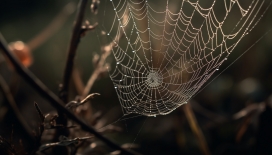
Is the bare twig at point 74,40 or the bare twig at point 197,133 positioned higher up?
the bare twig at point 74,40

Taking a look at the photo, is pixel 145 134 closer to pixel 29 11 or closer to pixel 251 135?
pixel 251 135

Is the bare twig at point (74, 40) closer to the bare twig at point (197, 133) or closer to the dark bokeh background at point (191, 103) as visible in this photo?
the dark bokeh background at point (191, 103)

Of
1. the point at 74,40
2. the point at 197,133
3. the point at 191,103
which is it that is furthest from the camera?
the point at 191,103

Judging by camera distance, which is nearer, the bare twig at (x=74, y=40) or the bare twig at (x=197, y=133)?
the bare twig at (x=74, y=40)

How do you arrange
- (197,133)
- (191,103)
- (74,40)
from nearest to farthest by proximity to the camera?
(74,40) → (197,133) → (191,103)

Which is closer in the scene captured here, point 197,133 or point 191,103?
point 197,133

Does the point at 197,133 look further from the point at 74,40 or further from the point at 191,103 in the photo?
the point at 74,40

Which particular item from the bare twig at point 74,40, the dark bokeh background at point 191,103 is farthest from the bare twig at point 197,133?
the bare twig at point 74,40

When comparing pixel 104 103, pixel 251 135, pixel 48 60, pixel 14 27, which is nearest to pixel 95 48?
pixel 48 60

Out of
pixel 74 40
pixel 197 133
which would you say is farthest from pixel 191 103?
pixel 74 40
